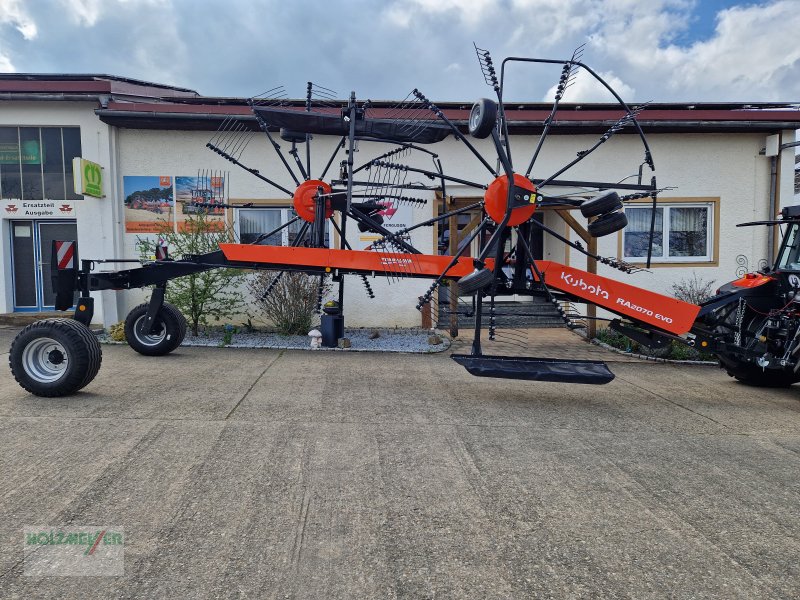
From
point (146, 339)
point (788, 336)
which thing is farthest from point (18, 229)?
point (788, 336)

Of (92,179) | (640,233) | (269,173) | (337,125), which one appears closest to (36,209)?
(92,179)

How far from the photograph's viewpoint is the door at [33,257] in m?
11.3

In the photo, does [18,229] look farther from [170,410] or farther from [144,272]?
[170,410]

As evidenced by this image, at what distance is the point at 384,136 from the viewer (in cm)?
609

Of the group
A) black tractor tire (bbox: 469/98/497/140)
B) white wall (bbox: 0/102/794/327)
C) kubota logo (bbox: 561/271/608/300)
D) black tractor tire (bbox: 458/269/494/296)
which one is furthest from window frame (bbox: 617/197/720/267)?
black tractor tire (bbox: 469/98/497/140)

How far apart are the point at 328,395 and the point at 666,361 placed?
5.77 meters

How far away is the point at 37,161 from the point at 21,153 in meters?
0.35

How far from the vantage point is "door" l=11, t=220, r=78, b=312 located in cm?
1133

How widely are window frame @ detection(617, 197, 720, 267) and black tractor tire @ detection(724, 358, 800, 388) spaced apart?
517 cm

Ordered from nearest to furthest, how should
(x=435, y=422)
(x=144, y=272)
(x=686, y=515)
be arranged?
(x=686, y=515) < (x=435, y=422) < (x=144, y=272)

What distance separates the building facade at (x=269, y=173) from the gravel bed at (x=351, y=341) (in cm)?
116

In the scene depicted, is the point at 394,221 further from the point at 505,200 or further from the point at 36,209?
the point at 36,209

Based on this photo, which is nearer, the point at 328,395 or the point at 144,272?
the point at 328,395

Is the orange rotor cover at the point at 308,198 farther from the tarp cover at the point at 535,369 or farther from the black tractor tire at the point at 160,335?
the black tractor tire at the point at 160,335
